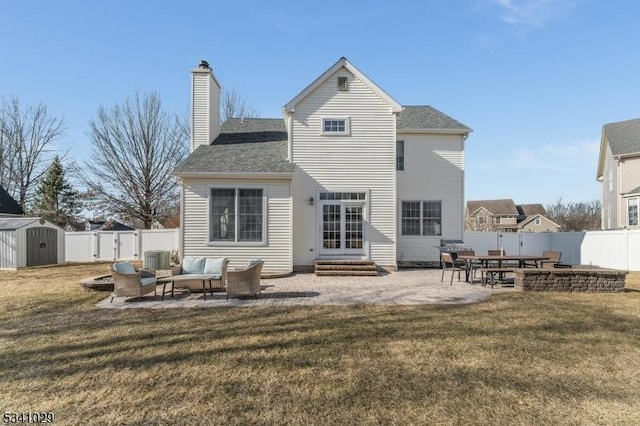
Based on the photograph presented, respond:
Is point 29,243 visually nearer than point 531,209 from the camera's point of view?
Yes

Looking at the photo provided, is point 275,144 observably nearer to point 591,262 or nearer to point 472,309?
point 472,309

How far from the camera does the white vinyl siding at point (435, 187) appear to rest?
15.9 meters

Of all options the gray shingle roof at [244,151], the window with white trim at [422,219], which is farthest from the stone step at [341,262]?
the gray shingle roof at [244,151]

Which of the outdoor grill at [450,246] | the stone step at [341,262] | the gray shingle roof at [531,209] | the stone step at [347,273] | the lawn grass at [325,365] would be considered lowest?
the lawn grass at [325,365]

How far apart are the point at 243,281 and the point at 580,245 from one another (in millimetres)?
17257

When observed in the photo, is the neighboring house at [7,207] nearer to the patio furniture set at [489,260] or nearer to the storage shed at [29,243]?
the storage shed at [29,243]

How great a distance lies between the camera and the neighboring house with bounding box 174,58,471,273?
1312cm

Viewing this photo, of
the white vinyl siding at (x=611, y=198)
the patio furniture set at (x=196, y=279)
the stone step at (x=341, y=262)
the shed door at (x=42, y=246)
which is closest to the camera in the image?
the patio furniture set at (x=196, y=279)

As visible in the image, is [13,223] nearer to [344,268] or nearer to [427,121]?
[344,268]

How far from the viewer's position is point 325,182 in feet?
45.8

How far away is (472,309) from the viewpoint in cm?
783

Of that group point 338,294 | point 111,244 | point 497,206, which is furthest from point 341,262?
point 497,206

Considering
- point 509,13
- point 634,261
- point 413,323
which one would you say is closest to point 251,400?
point 413,323

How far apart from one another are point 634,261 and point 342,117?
13.8 m
